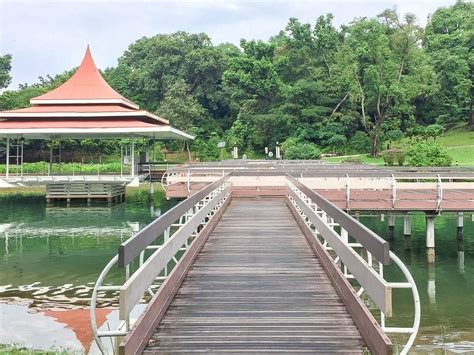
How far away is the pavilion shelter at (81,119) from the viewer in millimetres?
32125

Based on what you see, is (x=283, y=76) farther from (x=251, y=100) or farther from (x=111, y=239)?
(x=111, y=239)

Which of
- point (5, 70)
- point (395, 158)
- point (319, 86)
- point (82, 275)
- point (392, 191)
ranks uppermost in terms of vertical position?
point (5, 70)

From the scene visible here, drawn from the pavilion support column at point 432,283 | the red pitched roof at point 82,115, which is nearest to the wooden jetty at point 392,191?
the pavilion support column at point 432,283

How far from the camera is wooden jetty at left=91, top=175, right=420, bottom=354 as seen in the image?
408cm

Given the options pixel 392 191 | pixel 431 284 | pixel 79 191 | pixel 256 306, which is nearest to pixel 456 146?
pixel 79 191

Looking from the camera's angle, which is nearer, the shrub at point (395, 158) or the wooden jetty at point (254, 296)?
the wooden jetty at point (254, 296)

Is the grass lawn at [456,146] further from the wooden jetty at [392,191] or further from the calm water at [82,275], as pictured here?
the wooden jetty at [392,191]

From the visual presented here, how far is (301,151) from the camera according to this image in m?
50.7

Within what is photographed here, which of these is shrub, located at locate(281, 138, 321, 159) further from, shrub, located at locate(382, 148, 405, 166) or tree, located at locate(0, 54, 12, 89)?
tree, located at locate(0, 54, 12, 89)

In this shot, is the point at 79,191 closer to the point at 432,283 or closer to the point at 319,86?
the point at 432,283

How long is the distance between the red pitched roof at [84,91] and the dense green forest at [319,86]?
48.5 ft

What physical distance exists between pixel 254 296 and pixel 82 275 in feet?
33.8

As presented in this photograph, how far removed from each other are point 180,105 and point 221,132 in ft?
21.6

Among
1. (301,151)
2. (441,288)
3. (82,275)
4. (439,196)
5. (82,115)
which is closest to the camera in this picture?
(441,288)
